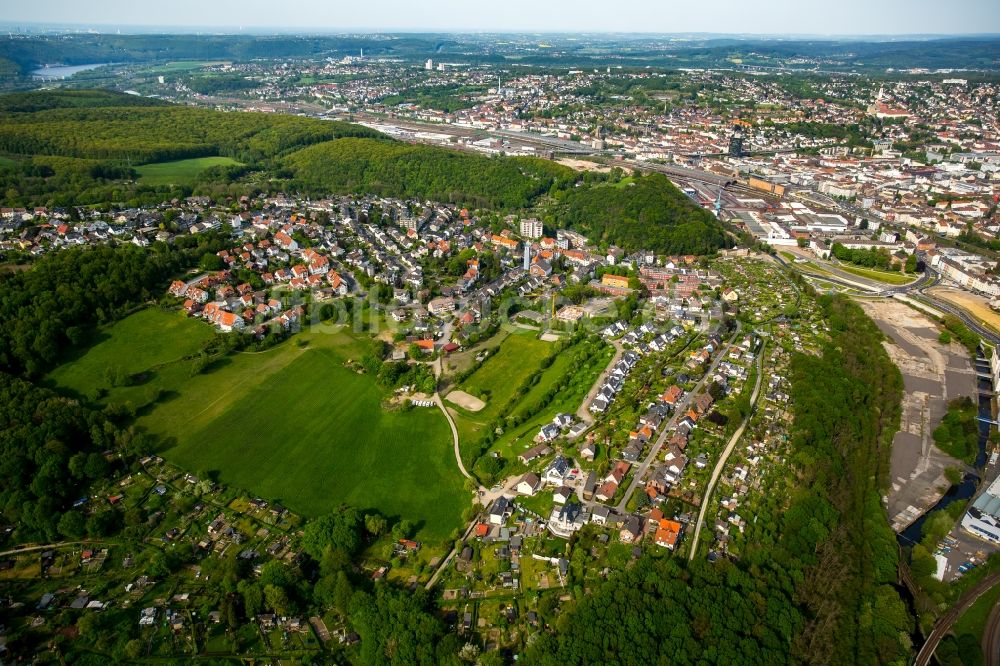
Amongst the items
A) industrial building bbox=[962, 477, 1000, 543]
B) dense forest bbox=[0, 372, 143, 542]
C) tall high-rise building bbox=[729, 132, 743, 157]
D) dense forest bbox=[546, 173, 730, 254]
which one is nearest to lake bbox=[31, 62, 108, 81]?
dense forest bbox=[546, 173, 730, 254]

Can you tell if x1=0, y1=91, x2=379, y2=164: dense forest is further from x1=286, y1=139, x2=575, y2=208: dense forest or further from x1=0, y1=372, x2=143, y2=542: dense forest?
x1=0, y1=372, x2=143, y2=542: dense forest

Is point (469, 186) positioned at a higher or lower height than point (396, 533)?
higher

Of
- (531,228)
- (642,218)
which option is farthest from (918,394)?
(531,228)

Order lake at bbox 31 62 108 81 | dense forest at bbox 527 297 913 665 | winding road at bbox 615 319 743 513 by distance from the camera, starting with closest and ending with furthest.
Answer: dense forest at bbox 527 297 913 665, winding road at bbox 615 319 743 513, lake at bbox 31 62 108 81

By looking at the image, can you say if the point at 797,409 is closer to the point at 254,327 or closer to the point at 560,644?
the point at 560,644

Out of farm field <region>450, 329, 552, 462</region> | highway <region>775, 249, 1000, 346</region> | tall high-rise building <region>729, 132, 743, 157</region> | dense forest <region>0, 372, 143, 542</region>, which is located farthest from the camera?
tall high-rise building <region>729, 132, 743, 157</region>

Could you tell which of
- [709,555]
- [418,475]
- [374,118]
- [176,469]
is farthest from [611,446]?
[374,118]

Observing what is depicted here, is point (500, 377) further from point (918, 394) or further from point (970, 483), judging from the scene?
point (918, 394)

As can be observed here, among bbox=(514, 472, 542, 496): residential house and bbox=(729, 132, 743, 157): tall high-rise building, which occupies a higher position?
bbox=(729, 132, 743, 157): tall high-rise building
